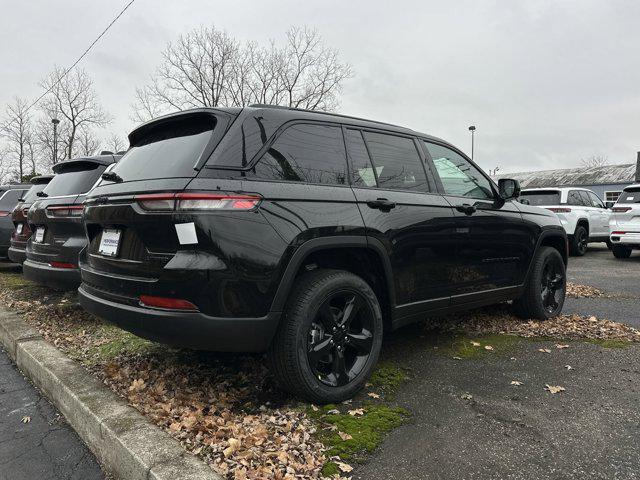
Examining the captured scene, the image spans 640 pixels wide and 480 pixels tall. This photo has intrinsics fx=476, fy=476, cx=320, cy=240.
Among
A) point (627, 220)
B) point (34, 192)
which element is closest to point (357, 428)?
point (34, 192)

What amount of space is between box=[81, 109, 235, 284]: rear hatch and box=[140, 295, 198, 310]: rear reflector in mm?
119

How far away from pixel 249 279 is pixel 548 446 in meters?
1.73

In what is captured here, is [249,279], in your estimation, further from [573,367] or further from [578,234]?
[578,234]

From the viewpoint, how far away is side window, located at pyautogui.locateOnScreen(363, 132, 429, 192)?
3.40m

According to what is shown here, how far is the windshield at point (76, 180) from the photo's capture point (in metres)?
4.94

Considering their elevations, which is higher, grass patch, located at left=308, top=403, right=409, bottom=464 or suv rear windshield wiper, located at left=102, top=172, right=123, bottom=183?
suv rear windshield wiper, located at left=102, top=172, right=123, bottom=183

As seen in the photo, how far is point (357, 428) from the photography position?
2.56 meters

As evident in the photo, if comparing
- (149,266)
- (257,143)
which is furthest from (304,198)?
(149,266)

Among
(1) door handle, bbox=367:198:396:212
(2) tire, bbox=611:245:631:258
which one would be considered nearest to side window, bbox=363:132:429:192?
(1) door handle, bbox=367:198:396:212

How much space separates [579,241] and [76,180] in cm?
1171

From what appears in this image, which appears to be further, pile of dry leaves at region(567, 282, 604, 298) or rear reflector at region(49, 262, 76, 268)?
pile of dry leaves at region(567, 282, 604, 298)

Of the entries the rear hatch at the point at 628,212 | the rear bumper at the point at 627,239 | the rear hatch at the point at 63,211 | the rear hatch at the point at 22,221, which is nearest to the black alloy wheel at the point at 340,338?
the rear hatch at the point at 63,211

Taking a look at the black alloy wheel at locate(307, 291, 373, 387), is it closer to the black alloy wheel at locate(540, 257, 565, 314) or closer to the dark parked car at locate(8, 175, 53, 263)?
the black alloy wheel at locate(540, 257, 565, 314)

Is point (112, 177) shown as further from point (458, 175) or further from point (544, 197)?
point (544, 197)
